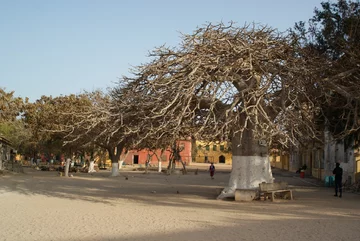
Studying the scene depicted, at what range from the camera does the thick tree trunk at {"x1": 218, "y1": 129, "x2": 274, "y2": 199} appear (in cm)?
1608

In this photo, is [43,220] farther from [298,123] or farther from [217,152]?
[217,152]

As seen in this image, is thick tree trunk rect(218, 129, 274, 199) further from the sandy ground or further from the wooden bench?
the sandy ground

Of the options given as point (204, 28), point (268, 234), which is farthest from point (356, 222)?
point (204, 28)

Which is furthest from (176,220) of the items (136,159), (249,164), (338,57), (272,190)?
(136,159)

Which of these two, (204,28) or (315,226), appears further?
(204,28)

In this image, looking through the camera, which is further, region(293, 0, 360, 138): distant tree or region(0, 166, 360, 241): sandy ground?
region(293, 0, 360, 138): distant tree

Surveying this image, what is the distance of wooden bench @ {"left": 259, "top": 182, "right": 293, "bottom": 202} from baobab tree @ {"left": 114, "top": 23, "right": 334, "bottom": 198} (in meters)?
0.49

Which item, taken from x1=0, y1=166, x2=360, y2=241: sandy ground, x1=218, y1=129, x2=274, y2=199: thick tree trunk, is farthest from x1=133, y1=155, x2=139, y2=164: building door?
x1=218, y1=129, x2=274, y2=199: thick tree trunk

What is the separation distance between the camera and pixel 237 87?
16172 mm

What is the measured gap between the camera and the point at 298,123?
14258mm

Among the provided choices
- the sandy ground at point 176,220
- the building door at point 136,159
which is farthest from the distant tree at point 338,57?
the building door at point 136,159

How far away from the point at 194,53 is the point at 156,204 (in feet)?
19.2

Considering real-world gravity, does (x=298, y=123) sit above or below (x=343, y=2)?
below

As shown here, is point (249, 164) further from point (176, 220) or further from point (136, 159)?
point (136, 159)
